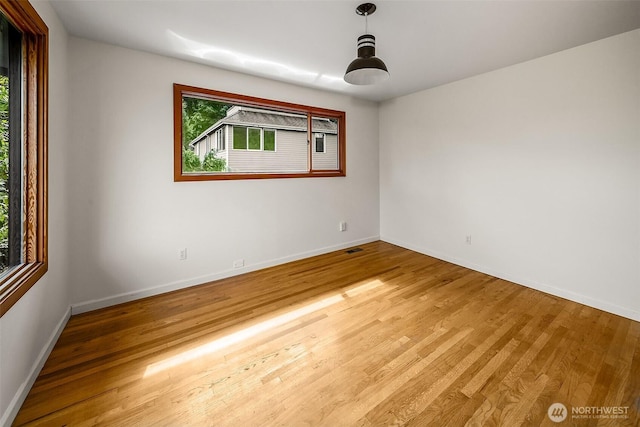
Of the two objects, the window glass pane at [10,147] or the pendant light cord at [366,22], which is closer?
the window glass pane at [10,147]

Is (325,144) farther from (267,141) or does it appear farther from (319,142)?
(267,141)

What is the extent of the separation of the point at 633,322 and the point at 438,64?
314cm

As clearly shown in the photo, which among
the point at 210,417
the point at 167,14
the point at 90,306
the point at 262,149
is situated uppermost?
the point at 167,14

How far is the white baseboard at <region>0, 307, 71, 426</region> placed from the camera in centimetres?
146

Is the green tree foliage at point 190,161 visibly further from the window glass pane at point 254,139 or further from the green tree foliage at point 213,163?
the window glass pane at point 254,139

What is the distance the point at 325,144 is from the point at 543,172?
291 cm

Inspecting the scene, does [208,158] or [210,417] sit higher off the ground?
[208,158]

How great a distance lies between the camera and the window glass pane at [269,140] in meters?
4.06

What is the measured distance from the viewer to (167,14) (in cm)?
225

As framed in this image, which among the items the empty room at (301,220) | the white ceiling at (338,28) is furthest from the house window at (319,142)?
the white ceiling at (338,28)

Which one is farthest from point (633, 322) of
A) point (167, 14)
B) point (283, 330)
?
point (167, 14)

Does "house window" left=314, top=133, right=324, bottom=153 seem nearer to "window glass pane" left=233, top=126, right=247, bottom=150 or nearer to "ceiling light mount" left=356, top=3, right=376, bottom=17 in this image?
"window glass pane" left=233, top=126, right=247, bottom=150

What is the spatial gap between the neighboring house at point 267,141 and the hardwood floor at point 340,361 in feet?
5.70

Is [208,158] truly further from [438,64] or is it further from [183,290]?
[438,64]
